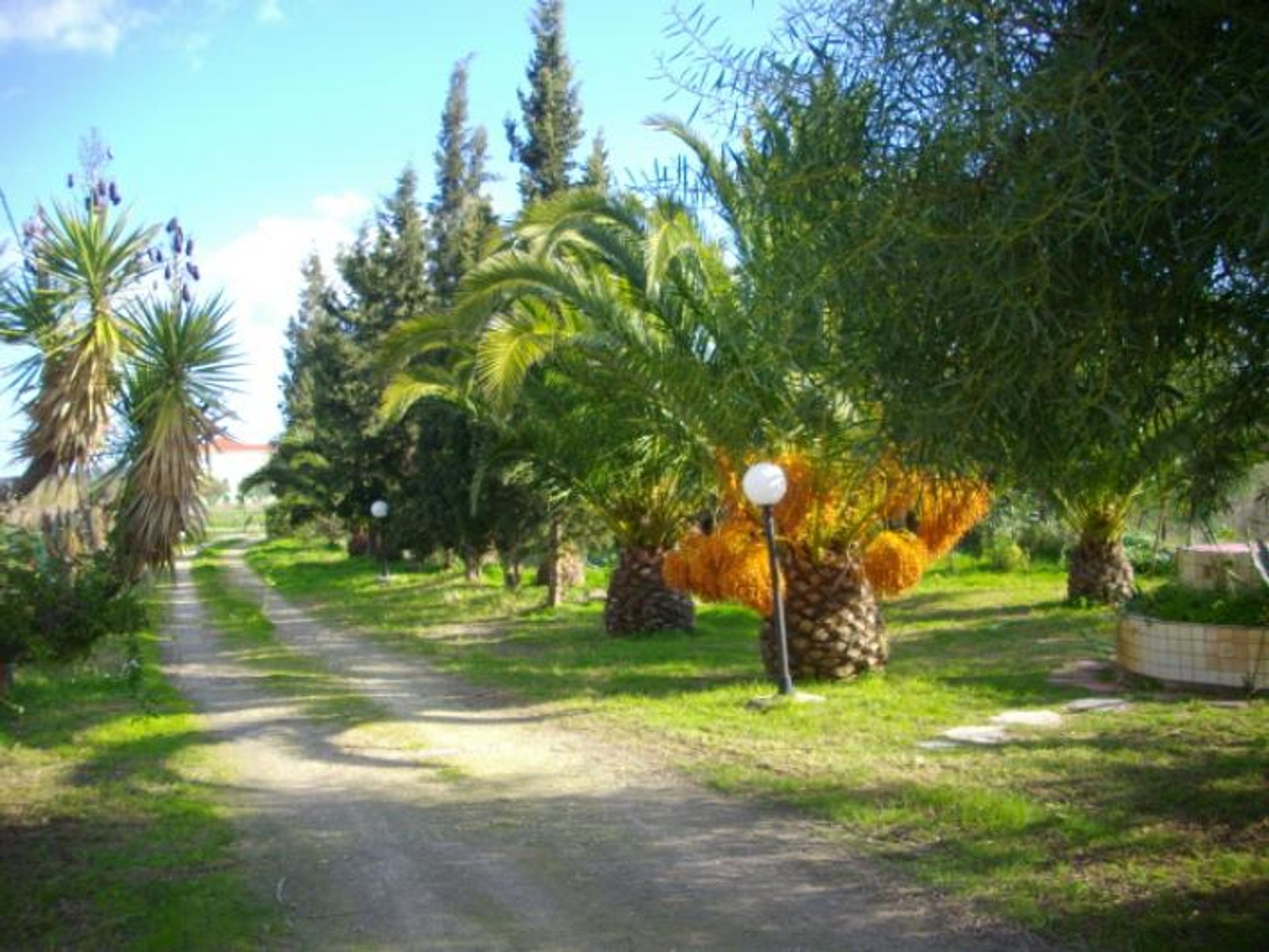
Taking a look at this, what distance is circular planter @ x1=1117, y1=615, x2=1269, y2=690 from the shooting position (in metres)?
9.83

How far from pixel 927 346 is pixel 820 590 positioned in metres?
7.46

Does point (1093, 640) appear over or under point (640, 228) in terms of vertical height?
under

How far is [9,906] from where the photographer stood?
5250 mm

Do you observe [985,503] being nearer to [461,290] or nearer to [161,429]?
[461,290]

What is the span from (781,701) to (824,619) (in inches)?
61.8

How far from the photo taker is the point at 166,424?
24.9ft

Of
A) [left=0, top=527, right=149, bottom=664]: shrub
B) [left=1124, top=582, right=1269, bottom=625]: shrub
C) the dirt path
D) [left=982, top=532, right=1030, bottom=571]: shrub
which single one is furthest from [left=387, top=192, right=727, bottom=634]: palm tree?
[left=982, top=532, right=1030, bottom=571]: shrub

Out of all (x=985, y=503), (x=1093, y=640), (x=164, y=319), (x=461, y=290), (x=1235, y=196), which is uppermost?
(x=461, y=290)

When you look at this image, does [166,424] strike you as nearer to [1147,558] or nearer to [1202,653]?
[1202,653]

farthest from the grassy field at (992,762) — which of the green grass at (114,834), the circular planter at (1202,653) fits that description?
the green grass at (114,834)

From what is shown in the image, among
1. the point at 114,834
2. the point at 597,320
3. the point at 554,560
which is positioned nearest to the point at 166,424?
the point at 114,834

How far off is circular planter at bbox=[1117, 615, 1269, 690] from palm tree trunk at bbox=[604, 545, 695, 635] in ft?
22.7

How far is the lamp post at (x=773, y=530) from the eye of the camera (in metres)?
9.55

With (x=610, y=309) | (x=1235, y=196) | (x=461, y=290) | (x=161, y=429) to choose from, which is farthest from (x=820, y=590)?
(x=1235, y=196)
